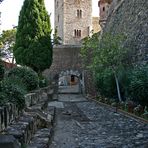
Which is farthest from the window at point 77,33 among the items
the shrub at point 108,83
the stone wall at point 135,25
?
the shrub at point 108,83

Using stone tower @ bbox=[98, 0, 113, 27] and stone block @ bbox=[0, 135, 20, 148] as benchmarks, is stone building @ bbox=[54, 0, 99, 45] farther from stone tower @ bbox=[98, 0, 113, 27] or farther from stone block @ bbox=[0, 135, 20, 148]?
stone block @ bbox=[0, 135, 20, 148]

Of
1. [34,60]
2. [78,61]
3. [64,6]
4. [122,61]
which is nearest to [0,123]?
[122,61]

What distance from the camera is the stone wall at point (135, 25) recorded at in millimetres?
19202

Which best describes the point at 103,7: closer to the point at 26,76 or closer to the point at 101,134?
the point at 26,76

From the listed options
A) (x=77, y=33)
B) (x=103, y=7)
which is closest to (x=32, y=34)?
(x=103, y=7)

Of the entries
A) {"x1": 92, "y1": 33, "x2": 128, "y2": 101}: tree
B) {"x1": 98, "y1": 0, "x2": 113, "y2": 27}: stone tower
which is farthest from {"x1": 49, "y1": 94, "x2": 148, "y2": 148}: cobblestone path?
{"x1": 98, "y1": 0, "x2": 113, "y2": 27}: stone tower

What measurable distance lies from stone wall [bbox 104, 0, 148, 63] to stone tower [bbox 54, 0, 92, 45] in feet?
109

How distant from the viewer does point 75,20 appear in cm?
6269

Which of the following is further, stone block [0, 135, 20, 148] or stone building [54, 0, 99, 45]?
stone building [54, 0, 99, 45]

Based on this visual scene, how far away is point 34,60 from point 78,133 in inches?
706

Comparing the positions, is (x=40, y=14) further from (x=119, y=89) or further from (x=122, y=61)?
(x=119, y=89)

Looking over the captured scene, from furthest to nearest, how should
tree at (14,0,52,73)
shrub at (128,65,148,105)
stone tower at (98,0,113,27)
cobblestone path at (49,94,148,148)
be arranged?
stone tower at (98,0,113,27) < tree at (14,0,52,73) < shrub at (128,65,148,105) < cobblestone path at (49,94,148,148)

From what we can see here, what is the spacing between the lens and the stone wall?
19.2m

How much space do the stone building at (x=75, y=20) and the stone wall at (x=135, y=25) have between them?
33077 millimetres
